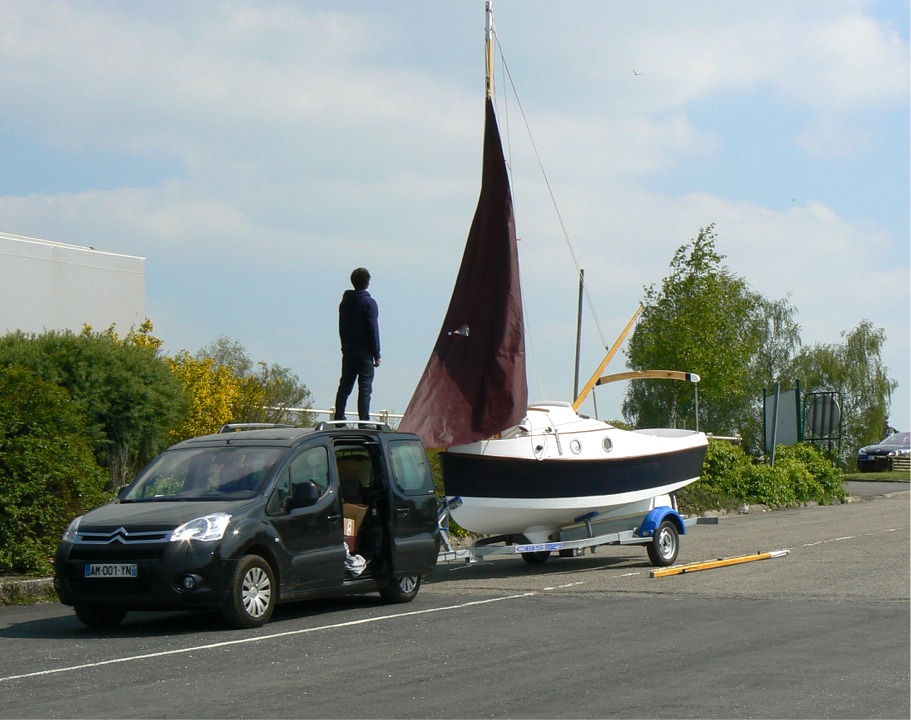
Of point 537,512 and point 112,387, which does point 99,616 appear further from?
point 112,387

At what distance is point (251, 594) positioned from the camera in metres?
11.0

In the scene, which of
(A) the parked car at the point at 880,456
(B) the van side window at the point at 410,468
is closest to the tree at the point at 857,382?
(A) the parked car at the point at 880,456

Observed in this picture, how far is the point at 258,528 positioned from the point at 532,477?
4751 millimetres

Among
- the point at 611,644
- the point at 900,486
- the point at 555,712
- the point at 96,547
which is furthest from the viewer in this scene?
the point at 900,486

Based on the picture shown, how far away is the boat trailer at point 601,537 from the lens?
1496 centimetres

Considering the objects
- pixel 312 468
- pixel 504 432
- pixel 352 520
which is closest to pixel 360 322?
pixel 504 432

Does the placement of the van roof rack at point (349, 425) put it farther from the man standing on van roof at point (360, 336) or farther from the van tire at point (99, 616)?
the van tire at point (99, 616)

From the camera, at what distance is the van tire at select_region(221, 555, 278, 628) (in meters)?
10.8

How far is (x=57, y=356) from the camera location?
18234mm

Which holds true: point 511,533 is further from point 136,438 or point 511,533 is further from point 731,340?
point 731,340

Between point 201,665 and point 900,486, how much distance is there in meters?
34.9

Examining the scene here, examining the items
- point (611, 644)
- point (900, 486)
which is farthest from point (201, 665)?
point (900, 486)

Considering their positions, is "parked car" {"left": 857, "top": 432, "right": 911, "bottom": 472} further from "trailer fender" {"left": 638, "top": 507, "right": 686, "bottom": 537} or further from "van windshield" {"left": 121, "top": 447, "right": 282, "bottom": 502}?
"van windshield" {"left": 121, "top": 447, "right": 282, "bottom": 502}

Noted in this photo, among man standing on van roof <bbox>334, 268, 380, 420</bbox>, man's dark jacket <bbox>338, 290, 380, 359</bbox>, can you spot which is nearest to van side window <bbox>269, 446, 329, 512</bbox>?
man standing on van roof <bbox>334, 268, 380, 420</bbox>
